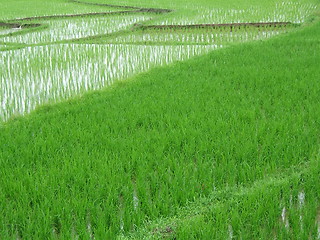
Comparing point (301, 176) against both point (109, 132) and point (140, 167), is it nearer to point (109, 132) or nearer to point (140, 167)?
point (140, 167)

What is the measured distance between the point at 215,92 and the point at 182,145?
1391 mm

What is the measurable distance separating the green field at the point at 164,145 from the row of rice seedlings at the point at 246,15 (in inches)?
150

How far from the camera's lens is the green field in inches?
94.1

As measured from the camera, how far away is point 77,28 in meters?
11.0

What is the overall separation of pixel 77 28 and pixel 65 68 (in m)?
4.88

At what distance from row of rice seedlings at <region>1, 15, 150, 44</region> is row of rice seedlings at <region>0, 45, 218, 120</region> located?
151 centimetres

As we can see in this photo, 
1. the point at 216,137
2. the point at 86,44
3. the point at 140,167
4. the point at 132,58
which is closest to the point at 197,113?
the point at 216,137

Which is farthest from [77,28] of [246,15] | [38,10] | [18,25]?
[38,10]

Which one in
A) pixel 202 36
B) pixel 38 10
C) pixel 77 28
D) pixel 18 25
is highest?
pixel 38 10

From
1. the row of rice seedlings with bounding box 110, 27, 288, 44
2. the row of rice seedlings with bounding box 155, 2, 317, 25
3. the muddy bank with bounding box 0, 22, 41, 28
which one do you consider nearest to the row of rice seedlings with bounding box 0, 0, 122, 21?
the muddy bank with bounding box 0, 22, 41, 28

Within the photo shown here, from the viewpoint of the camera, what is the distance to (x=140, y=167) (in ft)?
9.64

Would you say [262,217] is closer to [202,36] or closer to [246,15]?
[202,36]

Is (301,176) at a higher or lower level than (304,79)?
lower

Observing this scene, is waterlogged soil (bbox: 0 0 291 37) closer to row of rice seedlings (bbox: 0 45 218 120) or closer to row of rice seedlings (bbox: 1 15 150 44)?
row of rice seedlings (bbox: 1 15 150 44)
